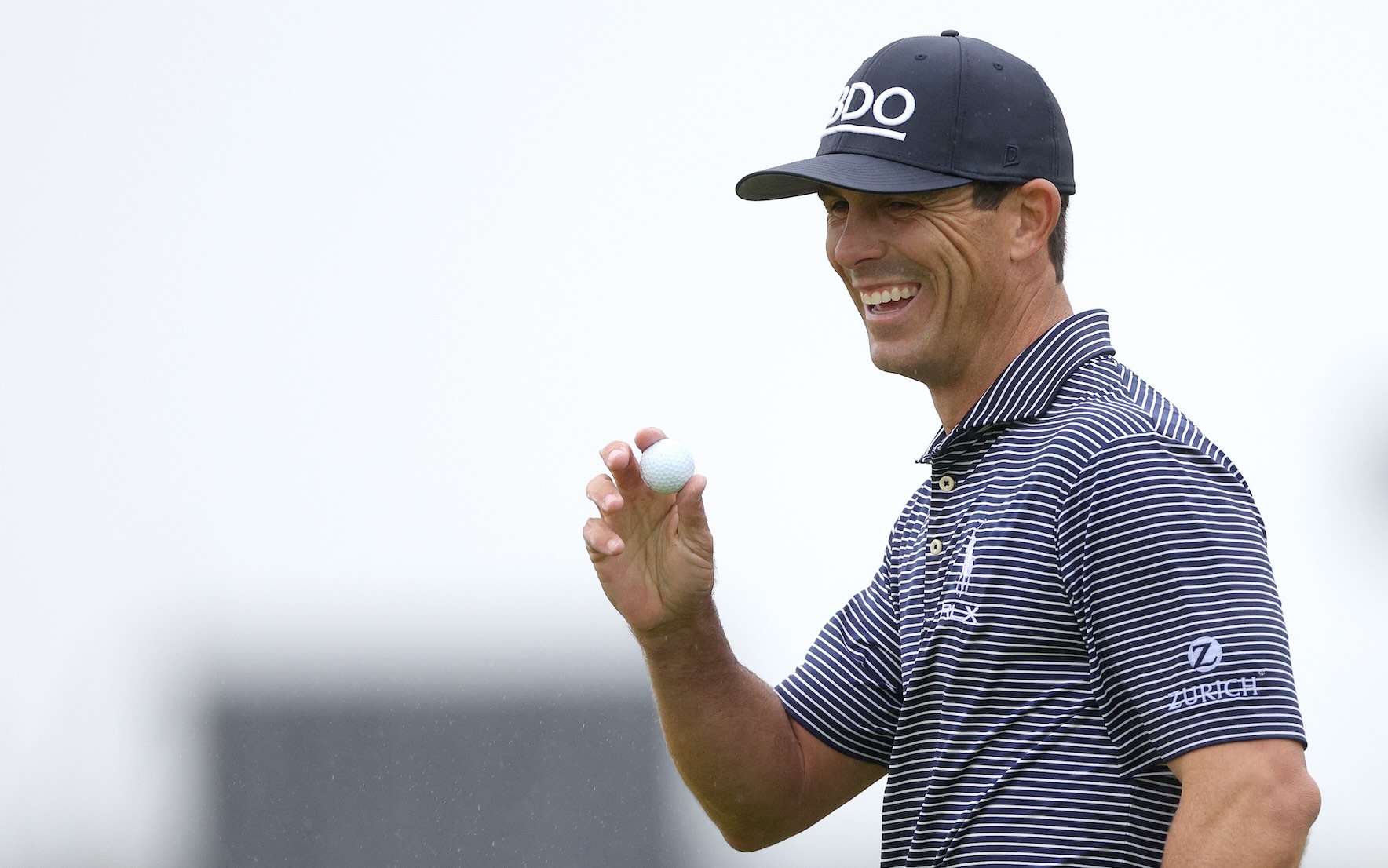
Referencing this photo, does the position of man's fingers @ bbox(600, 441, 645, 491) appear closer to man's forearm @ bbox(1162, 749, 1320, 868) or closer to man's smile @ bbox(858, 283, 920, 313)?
man's smile @ bbox(858, 283, 920, 313)

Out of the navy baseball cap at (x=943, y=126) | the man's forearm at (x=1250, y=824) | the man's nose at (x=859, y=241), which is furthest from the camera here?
the man's nose at (x=859, y=241)

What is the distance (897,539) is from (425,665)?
19.1 ft

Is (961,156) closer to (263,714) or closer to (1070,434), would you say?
(1070,434)

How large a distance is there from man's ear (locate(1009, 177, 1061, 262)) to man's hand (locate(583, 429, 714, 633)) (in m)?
0.56

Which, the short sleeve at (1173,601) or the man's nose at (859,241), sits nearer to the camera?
the short sleeve at (1173,601)

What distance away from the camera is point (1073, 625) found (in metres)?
1.94

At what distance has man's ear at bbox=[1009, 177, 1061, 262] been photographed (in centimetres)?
229

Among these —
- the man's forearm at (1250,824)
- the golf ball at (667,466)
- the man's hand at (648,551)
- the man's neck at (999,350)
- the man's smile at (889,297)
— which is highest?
the man's smile at (889,297)

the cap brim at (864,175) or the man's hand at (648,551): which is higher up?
the cap brim at (864,175)

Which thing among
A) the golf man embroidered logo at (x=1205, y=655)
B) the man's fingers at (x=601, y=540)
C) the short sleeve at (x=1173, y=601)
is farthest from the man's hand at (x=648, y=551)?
the golf man embroidered logo at (x=1205, y=655)

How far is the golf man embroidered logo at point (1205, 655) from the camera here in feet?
5.89

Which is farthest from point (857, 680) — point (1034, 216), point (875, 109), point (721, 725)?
point (875, 109)

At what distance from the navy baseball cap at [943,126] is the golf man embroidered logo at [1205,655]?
0.73m

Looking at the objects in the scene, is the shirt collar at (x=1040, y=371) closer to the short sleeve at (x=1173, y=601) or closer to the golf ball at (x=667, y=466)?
the short sleeve at (x=1173, y=601)
